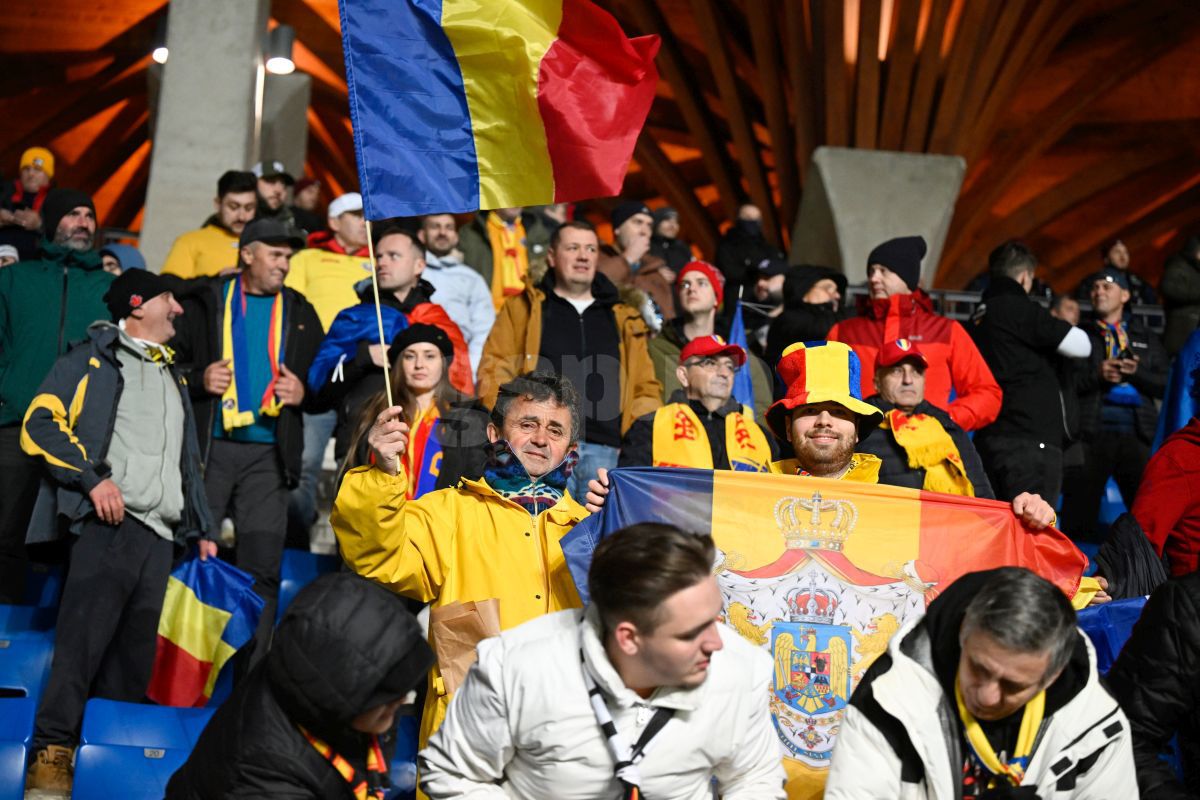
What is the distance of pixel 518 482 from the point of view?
4844 mm

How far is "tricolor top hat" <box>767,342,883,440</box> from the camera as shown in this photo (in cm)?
537

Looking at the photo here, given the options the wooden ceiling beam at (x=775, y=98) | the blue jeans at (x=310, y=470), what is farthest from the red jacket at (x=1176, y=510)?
the wooden ceiling beam at (x=775, y=98)

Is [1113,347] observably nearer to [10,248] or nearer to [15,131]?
[10,248]

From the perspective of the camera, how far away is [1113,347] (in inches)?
387

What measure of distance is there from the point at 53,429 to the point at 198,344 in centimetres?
167

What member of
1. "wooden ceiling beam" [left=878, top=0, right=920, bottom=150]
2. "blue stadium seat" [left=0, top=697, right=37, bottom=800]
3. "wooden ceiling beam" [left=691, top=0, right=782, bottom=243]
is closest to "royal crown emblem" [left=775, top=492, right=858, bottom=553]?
"blue stadium seat" [left=0, top=697, right=37, bottom=800]

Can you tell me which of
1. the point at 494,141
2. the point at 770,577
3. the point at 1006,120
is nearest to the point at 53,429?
the point at 494,141

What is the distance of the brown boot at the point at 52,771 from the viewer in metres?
5.54

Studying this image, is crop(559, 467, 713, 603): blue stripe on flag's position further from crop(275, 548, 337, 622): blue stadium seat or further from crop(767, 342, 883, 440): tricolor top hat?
crop(275, 548, 337, 622): blue stadium seat

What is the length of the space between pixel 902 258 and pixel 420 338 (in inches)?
105

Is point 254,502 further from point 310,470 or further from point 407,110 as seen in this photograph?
point 407,110

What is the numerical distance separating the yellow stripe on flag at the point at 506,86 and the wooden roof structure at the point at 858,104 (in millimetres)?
9992

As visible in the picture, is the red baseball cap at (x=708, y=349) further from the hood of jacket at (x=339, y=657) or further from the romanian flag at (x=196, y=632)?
the hood of jacket at (x=339, y=657)

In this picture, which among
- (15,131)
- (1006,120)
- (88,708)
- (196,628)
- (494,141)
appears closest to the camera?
(88,708)
